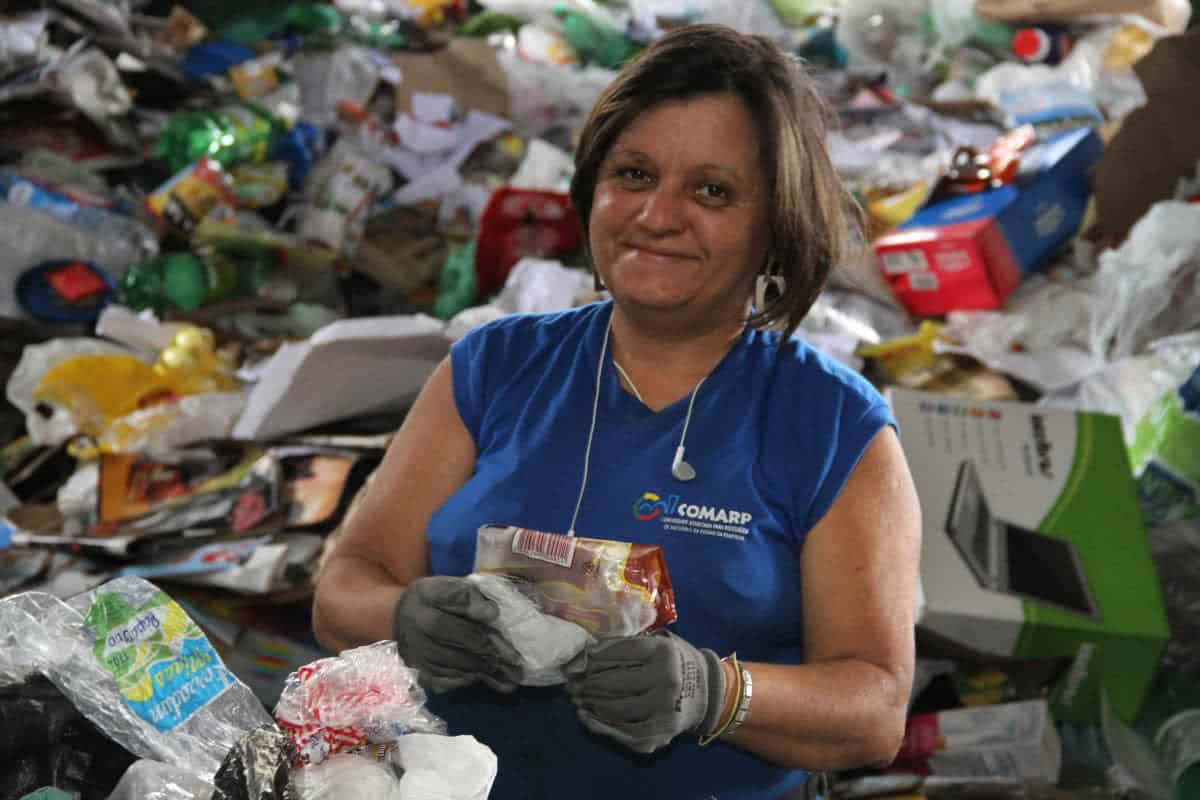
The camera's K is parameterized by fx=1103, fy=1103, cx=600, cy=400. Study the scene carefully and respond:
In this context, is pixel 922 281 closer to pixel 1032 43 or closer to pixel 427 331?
pixel 427 331

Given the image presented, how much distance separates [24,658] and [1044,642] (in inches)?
60.5

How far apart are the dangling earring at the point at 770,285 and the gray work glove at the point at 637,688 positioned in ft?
1.72

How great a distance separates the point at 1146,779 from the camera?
1.83m

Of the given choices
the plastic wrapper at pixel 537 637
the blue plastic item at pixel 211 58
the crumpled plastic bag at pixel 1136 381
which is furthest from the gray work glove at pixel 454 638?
the blue plastic item at pixel 211 58

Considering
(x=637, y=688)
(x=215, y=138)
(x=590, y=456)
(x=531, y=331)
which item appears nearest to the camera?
(x=637, y=688)

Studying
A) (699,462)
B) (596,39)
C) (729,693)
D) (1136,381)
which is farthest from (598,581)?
(596,39)

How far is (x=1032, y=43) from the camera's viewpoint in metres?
4.04

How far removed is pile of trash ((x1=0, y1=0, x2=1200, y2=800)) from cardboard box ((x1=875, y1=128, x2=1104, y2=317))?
1cm

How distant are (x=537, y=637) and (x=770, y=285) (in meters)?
0.59

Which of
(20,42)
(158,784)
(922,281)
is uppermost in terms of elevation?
(158,784)

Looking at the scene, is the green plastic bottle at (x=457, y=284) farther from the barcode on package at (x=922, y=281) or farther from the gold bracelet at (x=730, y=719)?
the gold bracelet at (x=730, y=719)

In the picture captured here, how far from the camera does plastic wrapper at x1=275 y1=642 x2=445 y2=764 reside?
786 mm

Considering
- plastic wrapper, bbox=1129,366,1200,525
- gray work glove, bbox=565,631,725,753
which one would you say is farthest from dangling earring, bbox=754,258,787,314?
plastic wrapper, bbox=1129,366,1200,525

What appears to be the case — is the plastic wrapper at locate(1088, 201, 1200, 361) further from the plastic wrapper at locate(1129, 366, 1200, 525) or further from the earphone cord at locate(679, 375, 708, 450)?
the earphone cord at locate(679, 375, 708, 450)
